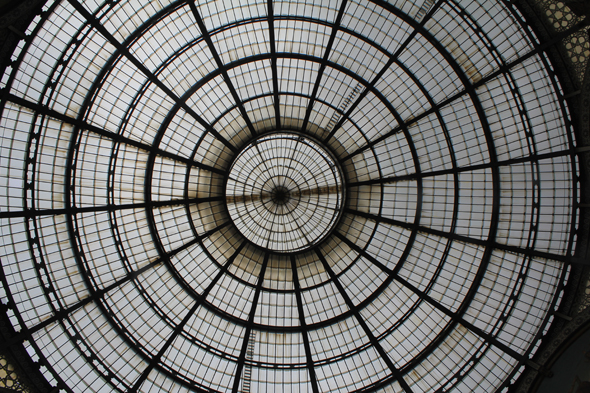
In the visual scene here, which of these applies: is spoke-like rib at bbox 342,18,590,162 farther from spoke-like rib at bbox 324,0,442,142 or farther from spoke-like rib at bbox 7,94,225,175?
spoke-like rib at bbox 7,94,225,175

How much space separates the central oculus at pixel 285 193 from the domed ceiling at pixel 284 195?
113 mm

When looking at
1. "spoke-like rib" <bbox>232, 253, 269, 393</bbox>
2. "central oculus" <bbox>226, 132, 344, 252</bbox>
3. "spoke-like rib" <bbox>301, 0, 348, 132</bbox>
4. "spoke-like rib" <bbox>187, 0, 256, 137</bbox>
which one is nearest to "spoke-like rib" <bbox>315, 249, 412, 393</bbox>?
"central oculus" <bbox>226, 132, 344, 252</bbox>

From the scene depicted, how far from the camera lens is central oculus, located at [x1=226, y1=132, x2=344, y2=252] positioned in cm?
2275

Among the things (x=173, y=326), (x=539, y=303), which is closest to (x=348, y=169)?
(x=539, y=303)

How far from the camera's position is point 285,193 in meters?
22.8

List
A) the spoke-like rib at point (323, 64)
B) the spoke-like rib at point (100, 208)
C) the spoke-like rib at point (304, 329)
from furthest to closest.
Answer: the spoke-like rib at point (304, 329) < the spoke-like rib at point (323, 64) < the spoke-like rib at point (100, 208)

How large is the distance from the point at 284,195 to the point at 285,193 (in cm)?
16

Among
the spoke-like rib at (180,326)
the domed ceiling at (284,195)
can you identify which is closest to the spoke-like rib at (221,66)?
the domed ceiling at (284,195)

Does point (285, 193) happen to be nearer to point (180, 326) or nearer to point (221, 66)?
Answer: point (221, 66)

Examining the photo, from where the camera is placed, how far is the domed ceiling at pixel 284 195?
17406mm

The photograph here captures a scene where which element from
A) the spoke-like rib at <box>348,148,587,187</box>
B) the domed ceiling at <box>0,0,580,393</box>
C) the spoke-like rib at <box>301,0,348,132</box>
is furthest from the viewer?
the spoke-like rib at <box>301,0,348,132</box>

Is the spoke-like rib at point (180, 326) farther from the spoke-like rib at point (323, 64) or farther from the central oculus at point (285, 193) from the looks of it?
the spoke-like rib at point (323, 64)

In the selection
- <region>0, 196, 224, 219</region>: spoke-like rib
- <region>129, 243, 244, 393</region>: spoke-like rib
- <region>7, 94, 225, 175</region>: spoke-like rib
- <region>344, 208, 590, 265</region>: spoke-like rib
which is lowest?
<region>129, 243, 244, 393</region>: spoke-like rib

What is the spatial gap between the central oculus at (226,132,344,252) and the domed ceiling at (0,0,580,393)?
4.4 inches
